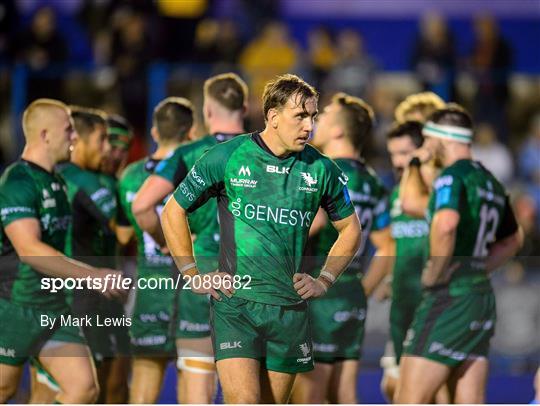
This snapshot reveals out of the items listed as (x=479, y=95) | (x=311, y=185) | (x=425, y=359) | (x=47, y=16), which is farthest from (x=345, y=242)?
(x=47, y=16)

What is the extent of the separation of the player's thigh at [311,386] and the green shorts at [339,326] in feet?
0.36

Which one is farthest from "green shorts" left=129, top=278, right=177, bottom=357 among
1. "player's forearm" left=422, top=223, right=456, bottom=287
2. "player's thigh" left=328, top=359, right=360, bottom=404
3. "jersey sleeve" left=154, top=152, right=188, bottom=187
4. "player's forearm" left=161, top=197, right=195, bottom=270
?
"player's forearm" left=422, top=223, right=456, bottom=287

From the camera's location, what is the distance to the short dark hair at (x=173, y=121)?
8648 millimetres

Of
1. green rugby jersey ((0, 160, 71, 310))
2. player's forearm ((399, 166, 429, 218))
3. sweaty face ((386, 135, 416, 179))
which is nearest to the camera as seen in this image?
green rugby jersey ((0, 160, 71, 310))

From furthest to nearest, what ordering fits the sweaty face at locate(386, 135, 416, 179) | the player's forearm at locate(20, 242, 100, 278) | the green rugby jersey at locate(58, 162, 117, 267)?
the sweaty face at locate(386, 135, 416, 179) → the green rugby jersey at locate(58, 162, 117, 267) → the player's forearm at locate(20, 242, 100, 278)

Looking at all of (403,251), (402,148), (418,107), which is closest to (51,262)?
(403,251)

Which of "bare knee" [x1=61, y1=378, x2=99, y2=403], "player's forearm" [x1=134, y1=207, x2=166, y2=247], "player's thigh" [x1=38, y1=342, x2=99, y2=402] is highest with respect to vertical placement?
"player's forearm" [x1=134, y1=207, x2=166, y2=247]

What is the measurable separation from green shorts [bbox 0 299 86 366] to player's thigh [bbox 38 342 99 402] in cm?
5

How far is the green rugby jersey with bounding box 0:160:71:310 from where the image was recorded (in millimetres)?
7453

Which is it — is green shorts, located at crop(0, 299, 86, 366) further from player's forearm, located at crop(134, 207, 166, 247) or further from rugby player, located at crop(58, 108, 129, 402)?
player's forearm, located at crop(134, 207, 166, 247)

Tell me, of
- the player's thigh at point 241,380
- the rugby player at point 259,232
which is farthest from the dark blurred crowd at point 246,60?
the player's thigh at point 241,380

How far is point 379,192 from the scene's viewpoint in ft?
28.4

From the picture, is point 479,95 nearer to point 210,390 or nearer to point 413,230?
point 413,230

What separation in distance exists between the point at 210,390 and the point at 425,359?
152 cm
